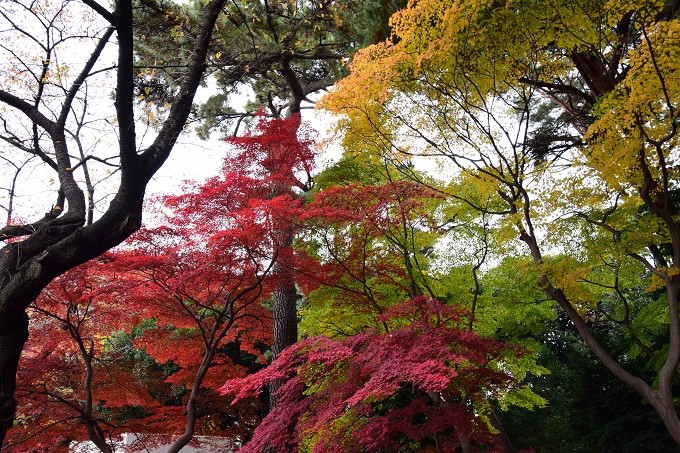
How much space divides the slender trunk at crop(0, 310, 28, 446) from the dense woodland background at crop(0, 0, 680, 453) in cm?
1

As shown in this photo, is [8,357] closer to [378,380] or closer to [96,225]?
[96,225]

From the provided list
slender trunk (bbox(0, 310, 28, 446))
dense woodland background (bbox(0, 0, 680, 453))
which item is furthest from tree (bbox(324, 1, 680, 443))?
slender trunk (bbox(0, 310, 28, 446))

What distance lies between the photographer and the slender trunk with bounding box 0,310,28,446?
309 centimetres

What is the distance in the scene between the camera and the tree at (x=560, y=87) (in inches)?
190

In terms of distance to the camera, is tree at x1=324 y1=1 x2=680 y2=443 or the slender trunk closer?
the slender trunk

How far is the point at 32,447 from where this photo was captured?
7.51 metres

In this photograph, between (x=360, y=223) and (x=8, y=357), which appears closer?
(x=8, y=357)

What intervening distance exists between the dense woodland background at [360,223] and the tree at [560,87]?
0.03 metres

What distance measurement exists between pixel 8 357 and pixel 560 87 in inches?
272

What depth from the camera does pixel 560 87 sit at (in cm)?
672

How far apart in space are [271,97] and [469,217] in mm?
5223

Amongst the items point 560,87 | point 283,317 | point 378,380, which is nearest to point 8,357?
point 378,380

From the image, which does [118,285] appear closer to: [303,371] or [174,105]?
[303,371]

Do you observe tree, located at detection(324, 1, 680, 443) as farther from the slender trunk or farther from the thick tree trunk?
the slender trunk
